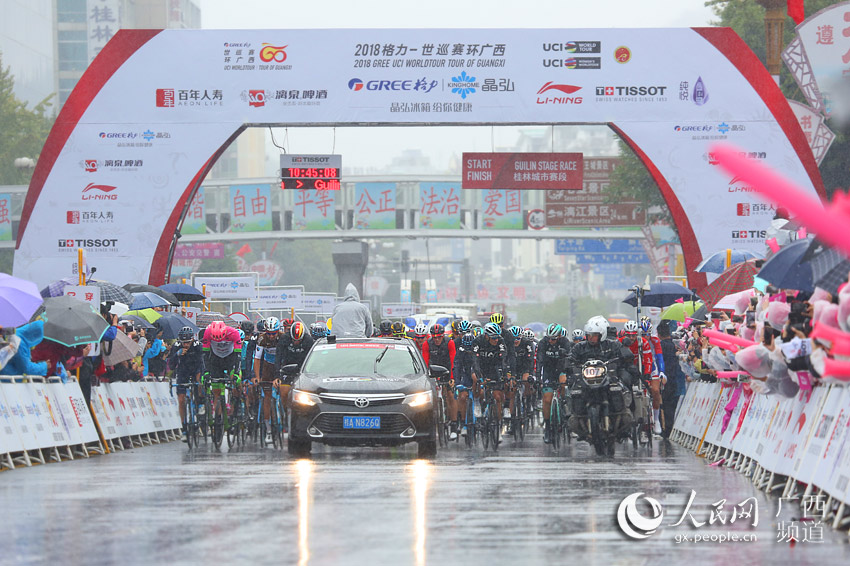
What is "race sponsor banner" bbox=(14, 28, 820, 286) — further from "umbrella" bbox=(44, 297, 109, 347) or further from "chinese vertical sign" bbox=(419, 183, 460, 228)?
"chinese vertical sign" bbox=(419, 183, 460, 228)

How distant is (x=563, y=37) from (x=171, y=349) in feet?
36.6

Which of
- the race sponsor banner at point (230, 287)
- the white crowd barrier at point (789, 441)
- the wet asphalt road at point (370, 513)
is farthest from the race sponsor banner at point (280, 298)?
the wet asphalt road at point (370, 513)

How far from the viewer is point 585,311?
578 feet

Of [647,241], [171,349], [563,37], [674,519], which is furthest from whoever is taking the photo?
[647,241]

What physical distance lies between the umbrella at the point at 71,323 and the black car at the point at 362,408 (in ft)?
9.21

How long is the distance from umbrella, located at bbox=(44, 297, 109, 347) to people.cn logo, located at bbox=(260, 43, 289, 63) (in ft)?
47.6

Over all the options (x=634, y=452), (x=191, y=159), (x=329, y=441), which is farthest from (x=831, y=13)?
(x=329, y=441)

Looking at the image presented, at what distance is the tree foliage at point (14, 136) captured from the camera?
66.3 meters

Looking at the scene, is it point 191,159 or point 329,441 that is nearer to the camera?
point 329,441

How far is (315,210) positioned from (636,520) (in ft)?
201

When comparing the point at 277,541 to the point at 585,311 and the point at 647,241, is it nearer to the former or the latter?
the point at 647,241

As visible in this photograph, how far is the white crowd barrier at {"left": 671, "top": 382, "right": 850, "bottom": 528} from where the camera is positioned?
438 inches

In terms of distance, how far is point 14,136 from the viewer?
66688mm

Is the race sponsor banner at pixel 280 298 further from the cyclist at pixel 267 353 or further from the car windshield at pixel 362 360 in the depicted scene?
the car windshield at pixel 362 360
